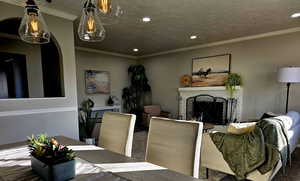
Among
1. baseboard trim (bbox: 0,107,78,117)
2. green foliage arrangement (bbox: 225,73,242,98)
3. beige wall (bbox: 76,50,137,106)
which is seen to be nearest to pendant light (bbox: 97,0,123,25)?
baseboard trim (bbox: 0,107,78,117)

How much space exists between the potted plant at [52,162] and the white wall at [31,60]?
308cm

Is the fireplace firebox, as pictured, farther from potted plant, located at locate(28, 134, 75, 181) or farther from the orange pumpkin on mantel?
potted plant, located at locate(28, 134, 75, 181)

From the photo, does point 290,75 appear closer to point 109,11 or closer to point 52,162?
point 109,11

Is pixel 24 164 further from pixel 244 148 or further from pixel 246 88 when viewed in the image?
pixel 246 88

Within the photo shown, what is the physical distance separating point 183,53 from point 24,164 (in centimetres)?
480

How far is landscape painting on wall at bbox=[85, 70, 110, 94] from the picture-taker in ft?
16.4

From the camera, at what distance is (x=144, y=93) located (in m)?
6.31

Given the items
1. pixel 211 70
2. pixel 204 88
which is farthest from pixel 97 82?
pixel 211 70

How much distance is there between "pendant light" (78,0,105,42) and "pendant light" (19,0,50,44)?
1.13ft

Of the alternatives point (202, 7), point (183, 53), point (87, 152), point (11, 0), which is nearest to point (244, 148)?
point (87, 152)

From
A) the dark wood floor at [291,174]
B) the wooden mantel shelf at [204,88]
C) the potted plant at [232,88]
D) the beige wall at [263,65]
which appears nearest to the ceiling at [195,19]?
the beige wall at [263,65]

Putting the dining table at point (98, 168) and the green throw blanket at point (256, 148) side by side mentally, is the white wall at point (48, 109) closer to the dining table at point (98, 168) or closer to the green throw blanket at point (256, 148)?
the dining table at point (98, 168)

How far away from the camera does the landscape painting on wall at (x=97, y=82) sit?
5008 millimetres

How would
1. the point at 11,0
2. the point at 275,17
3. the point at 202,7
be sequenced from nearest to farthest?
the point at 11,0
the point at 202,7
the point at 275,17
